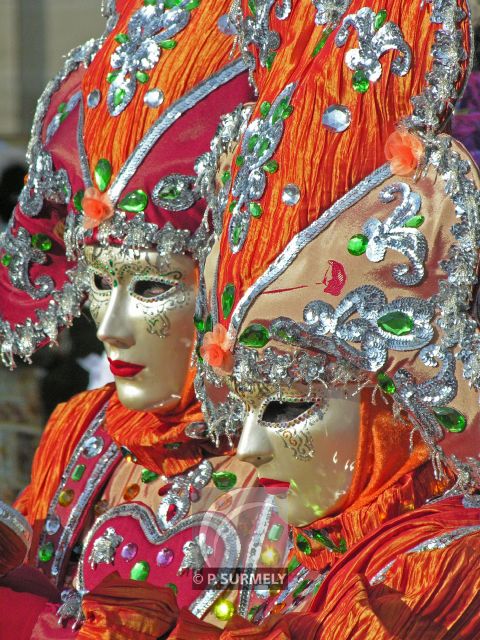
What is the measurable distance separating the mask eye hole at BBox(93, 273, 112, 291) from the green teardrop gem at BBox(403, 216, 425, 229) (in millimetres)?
857

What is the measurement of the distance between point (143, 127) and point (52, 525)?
0.83 meters

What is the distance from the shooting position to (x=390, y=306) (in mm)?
2150

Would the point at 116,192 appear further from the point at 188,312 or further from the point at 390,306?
the point at 390,306

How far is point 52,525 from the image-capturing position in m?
3.08

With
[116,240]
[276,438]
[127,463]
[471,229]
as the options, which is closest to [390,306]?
[471,229]

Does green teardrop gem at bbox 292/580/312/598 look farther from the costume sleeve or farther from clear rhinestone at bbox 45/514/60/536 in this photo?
clear rhinestone at bbox 45/514/60/536

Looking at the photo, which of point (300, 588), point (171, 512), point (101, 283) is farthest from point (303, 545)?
point (101, 283)

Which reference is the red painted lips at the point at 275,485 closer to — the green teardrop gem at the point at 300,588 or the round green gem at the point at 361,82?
the green teardrop gem at the point at 300,588

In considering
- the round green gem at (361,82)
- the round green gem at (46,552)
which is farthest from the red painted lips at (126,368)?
the round green gem at (361,82)

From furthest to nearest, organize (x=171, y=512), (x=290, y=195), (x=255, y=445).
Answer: (x=171, y=512) → (x=255, y=445) → (x=290, y=195)

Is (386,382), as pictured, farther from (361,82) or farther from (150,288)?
(150,288)

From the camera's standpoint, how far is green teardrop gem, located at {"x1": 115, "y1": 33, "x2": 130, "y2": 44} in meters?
2.86

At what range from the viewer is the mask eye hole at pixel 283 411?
229 cm

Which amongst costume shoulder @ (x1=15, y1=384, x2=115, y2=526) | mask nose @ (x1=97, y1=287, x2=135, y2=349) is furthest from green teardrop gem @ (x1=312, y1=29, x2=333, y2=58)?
costume shoulder @ (x1=15, y1=384, x2=115, y2=526)
